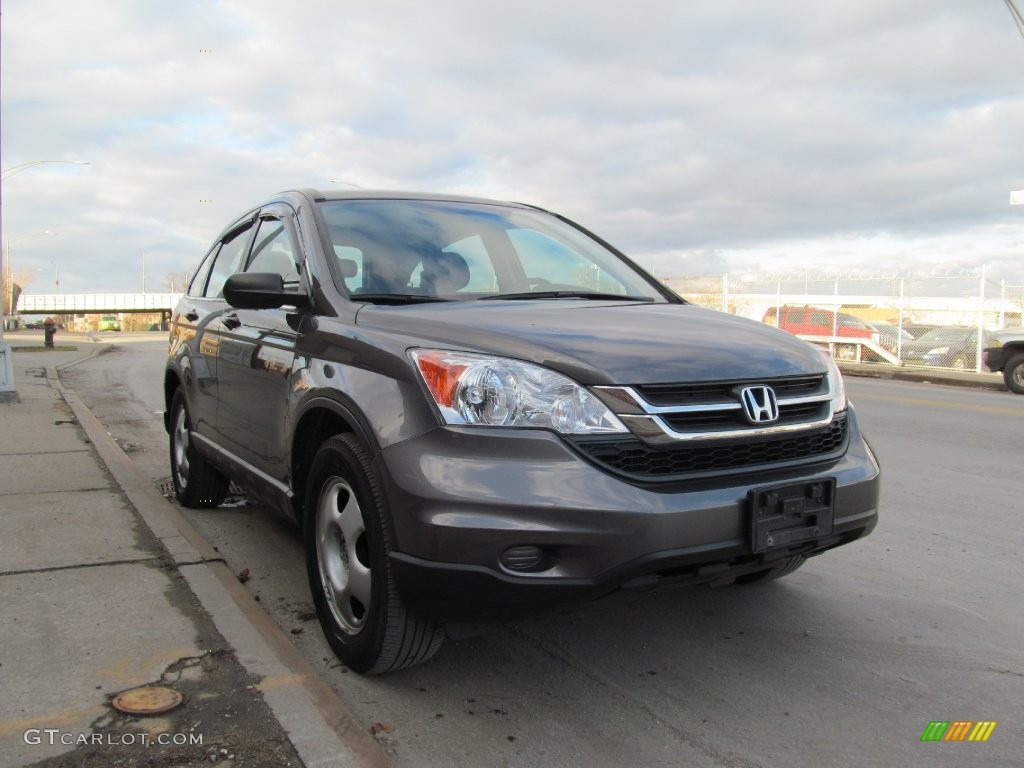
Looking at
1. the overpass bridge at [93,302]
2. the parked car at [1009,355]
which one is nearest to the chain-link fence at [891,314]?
the parked car at [1009,355]

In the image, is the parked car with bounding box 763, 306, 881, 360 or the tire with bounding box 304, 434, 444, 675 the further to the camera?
the parked car with bounding box 763, 306, 881, 360

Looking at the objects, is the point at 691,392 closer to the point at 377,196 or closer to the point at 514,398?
the point at 514,398

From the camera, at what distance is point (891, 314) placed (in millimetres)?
22672

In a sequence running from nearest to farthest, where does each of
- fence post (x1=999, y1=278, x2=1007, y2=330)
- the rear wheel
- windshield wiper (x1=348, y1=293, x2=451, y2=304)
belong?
windshield wiper (x1=348, y1=293, x2=451, y2=304), fence post (x1=999, y1=278, x2=1007, y2=330), the rear wheel

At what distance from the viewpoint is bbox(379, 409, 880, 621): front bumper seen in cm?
244

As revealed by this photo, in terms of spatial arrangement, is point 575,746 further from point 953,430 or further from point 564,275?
point 953,430

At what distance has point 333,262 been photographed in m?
3.50

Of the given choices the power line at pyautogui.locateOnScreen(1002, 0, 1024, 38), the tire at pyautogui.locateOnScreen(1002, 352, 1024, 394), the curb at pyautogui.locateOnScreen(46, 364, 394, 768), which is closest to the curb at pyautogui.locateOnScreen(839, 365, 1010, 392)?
the tire at pyautogui.locateOnScreen(1002, 352, 1024, 394)

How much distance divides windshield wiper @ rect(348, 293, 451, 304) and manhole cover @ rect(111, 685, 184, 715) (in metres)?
1.53

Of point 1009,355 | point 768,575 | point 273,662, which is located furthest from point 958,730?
point 1009,355

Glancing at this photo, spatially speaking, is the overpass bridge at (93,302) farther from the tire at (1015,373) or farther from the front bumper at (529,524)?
the front bumper at (529,524)

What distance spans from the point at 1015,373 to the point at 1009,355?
398mm

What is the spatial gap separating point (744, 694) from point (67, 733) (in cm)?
217

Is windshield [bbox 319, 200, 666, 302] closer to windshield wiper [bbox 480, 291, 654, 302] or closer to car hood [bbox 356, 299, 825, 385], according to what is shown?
windshield wiper [bbox 480, 291, 654, 302]
